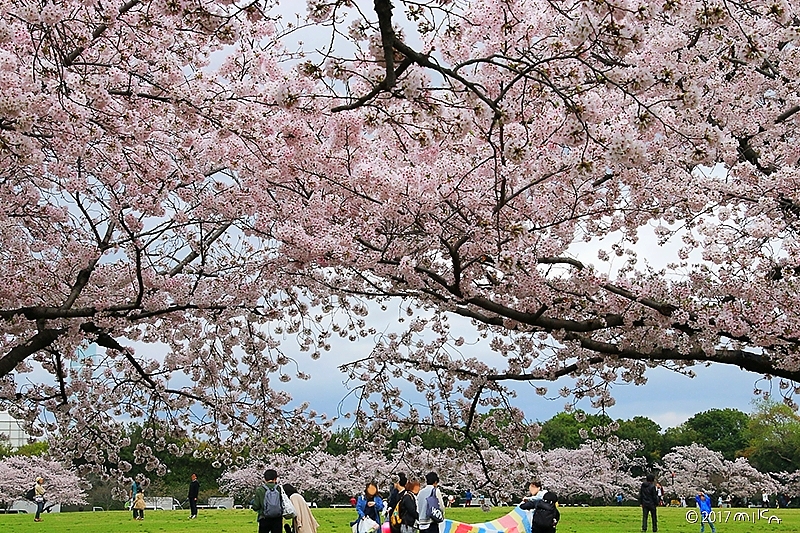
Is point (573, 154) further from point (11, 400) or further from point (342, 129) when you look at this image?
point (11, 400)

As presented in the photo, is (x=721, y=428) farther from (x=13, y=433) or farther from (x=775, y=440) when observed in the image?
(x=13, y=433)

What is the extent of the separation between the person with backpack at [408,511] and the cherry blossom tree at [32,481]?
31.2m

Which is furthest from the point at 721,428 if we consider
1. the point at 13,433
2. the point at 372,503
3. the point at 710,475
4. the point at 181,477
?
the point at 13,433

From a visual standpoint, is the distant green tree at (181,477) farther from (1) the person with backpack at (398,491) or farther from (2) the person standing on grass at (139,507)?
(1) the person with backpack at (398,491)

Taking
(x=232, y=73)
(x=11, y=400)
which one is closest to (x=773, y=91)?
(x=232, y=73)

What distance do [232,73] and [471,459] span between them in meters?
6.78

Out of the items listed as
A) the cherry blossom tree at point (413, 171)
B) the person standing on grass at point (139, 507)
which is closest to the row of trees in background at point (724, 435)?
the person standing on grass at point (139, 507)

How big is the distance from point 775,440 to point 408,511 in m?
51.5

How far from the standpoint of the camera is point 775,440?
181 feet

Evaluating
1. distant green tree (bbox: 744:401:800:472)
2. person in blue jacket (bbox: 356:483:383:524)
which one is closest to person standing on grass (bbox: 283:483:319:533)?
person in blue jacket (bbox: 356:483:383:524)

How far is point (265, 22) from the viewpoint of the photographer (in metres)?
7.57

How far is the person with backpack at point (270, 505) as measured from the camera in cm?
1077

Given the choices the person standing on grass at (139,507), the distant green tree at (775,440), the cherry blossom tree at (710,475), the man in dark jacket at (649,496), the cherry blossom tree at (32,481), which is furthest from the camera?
the distant green tree at (775,440)

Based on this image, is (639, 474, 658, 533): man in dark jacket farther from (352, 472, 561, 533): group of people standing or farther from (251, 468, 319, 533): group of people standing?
(251, 468, 319, 533): group of people standing
